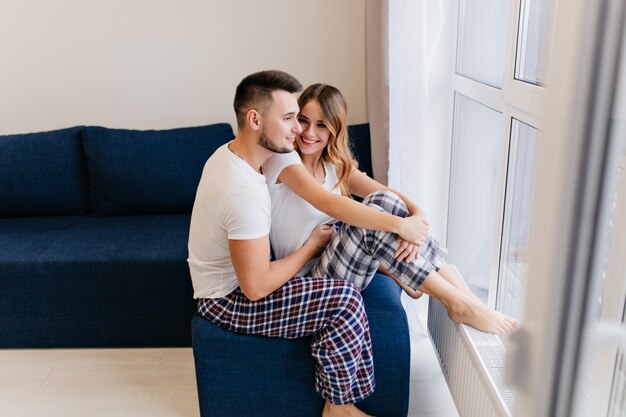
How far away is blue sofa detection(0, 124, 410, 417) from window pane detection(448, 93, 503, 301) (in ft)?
1.55

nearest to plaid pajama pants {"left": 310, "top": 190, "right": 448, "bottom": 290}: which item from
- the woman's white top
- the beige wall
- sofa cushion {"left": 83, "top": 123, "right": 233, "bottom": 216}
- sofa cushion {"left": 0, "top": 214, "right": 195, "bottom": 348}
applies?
the woman's white top

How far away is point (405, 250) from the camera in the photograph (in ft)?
6.20

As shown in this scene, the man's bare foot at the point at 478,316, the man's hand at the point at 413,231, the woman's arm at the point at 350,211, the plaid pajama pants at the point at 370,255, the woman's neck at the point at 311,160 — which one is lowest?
the man's bare foot at the point at 478,316

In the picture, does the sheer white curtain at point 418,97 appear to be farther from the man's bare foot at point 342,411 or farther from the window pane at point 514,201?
the man's bare foot at point 342,411

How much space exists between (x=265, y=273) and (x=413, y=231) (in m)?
0.46

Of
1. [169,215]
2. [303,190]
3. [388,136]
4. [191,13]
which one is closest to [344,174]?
[303,190]

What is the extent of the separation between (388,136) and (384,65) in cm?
28

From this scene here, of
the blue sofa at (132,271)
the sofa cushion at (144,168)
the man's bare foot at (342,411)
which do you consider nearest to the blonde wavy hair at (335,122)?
the blue sofa at (132,271)

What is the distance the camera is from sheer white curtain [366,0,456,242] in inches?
90.7

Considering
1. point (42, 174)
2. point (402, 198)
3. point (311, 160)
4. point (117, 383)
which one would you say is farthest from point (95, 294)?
point (402, 198)

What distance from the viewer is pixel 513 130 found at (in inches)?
73.8

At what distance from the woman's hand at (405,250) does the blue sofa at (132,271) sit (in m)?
0.17

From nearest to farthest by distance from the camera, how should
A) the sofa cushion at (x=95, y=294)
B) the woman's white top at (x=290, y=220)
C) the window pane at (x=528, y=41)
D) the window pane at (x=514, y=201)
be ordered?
the window pane at (x=528, y=41) < the window pane at (x=514, y=201) < the woman's white top at (x=290, y=220) < the sofa cushion at (x=95, y=294)

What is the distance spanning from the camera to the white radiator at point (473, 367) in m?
1.50
